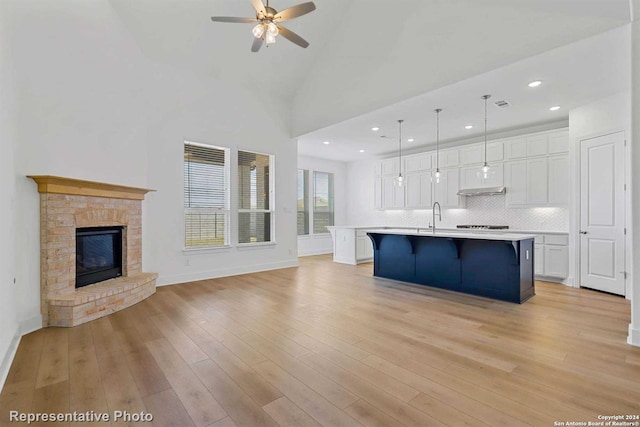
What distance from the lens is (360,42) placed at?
531 cm

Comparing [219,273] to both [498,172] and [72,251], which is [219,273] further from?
[498,172]

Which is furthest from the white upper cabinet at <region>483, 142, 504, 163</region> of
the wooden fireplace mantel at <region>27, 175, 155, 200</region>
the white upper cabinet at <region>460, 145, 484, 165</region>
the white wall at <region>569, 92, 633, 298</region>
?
the wooden fireplace mantel at <region>27, 175, 155, 200</region>

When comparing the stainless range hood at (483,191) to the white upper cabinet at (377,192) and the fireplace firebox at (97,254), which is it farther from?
the fireplace firebox at (97,254)

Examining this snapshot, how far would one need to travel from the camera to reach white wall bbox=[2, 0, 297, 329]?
3.27 meters

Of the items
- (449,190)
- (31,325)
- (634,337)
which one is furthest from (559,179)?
(31,325)

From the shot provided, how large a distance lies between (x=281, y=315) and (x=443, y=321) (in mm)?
1836

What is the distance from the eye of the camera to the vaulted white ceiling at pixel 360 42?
11.1 feet

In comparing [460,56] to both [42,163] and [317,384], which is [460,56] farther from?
[42,163]

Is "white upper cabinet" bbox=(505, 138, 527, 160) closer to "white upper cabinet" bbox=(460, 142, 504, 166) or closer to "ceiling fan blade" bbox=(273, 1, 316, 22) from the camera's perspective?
"white upper cabinet" bbox=(460, 142, 504, 166)

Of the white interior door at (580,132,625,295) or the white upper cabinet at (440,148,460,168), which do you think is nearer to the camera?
the white interior door at (580,132,625,295)

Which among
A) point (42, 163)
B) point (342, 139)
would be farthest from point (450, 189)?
point (42, 163)

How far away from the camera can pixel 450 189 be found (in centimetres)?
716

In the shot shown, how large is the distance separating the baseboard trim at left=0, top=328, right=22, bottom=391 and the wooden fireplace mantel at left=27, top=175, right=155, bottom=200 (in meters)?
1.48

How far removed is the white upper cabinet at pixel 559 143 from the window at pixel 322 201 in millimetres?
5877
